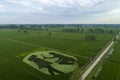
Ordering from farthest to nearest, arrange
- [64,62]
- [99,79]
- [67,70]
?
[64,62]
[67,70]
[99,79]

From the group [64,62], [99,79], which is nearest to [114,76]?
[99,79]

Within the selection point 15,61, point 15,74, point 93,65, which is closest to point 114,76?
point 93,65

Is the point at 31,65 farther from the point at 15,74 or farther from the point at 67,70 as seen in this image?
the point at 67,70

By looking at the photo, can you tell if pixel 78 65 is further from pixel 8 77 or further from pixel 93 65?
pixel 8 77

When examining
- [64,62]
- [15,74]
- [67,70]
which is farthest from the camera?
[64,62]

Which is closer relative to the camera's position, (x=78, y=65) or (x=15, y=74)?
(x=15, y=74)

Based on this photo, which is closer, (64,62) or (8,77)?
(8,77)

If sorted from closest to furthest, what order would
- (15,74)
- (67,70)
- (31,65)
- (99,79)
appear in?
(99,79) → (15,74) → (67,70) → (31,65)
